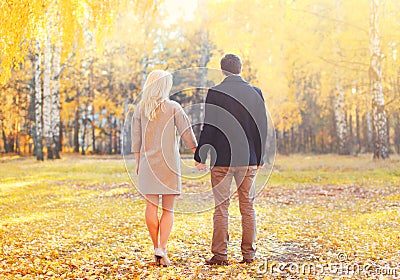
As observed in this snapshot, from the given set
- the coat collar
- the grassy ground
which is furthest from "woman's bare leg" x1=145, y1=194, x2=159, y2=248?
the coat collar

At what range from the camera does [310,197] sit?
39.5 feet

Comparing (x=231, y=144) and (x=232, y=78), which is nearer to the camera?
(x=231, y=144)

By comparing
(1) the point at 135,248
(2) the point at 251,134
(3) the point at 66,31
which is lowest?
(1) the point at 135,248

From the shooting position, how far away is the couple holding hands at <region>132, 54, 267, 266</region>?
5.22 meters

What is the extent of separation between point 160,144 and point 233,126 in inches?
30.0

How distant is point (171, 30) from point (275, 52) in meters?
12.7

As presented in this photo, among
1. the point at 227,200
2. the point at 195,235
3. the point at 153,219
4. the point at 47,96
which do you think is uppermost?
the point at 47,96

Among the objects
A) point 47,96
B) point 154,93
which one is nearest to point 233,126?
point 154,93

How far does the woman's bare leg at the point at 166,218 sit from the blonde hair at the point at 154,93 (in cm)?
83

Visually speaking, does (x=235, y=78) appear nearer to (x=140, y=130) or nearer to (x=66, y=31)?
(x=140, y=130)

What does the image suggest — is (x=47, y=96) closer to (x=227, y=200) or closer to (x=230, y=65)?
(x=230, y=65)

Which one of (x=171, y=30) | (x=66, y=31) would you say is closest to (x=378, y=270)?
(x=66, y=31)

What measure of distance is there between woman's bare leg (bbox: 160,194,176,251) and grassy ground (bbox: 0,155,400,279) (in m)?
0.28

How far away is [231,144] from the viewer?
17.1ft
